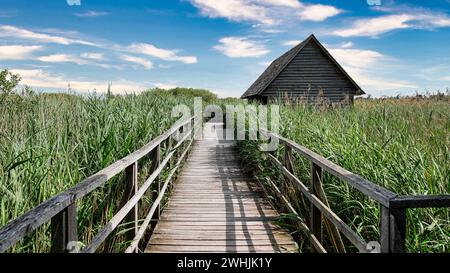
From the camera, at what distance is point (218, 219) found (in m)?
4.84

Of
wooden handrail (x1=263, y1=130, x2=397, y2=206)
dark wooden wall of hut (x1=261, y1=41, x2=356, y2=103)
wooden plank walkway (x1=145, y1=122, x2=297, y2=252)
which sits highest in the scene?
dark wooden wall of hut (x1=261, y1=41, x2=356, y2=103)

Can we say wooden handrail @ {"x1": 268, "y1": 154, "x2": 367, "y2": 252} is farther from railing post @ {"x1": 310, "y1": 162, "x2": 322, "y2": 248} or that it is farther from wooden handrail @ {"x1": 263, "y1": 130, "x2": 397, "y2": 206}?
wooden handrail @ {"x1": 263, "y1": 130, "x2": 397, "y2": 206}

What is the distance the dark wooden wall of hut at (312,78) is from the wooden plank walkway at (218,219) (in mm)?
15431

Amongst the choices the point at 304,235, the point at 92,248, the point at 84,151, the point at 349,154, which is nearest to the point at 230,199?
the point at 304,235

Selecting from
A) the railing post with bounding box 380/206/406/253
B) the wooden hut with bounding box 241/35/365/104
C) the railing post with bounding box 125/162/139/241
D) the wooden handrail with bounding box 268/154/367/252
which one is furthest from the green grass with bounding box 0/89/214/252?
the wooden hut with bounding box 241/35/365/104

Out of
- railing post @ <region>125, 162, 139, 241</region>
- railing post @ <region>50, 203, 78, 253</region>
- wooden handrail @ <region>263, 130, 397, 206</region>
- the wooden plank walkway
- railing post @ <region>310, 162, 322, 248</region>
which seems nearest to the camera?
railing post @ <region>50, 203, 78, 253</region>

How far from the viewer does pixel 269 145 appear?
662 centimetres

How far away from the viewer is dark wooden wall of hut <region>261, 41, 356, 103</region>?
22719mm

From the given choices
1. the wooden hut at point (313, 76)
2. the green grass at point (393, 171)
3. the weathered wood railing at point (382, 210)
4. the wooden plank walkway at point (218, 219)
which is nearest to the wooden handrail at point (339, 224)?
the weathered wood railing at point (382, 210)

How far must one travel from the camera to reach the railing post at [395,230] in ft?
6.23

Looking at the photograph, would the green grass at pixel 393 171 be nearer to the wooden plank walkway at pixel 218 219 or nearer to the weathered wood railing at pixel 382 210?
the weathered wood railing at pixel 382 210

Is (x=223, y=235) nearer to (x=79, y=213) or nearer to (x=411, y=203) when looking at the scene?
(x=79, y=213)

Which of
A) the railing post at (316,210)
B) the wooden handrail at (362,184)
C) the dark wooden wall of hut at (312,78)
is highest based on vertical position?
the dark wooden wall of hut at (312,78)

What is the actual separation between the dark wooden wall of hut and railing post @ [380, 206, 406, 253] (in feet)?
68.9
